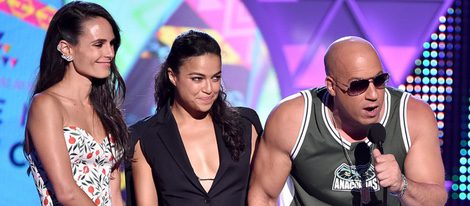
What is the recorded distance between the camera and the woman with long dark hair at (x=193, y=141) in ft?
11.5

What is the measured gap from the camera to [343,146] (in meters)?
3.39

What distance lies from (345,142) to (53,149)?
1.20m

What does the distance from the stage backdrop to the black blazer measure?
1.46 m

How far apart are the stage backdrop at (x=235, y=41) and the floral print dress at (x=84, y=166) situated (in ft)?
5.92

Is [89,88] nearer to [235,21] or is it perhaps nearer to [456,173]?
[235,21]

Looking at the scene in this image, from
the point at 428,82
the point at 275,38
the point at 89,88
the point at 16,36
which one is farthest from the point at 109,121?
the point at 428,82

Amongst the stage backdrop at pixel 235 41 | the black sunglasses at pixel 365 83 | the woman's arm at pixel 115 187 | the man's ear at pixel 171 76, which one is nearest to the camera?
the black sunglasses at pixel 365 83

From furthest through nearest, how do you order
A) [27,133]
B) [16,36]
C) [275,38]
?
[275,38] → [16,36] → [27,133]

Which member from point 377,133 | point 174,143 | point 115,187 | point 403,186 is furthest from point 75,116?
point 403,186

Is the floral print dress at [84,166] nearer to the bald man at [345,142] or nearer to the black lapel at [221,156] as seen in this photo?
the black lapel at [221,156]

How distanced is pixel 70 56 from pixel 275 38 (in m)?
2.34

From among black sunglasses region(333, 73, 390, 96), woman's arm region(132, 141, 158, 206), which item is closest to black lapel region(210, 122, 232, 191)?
woman's arm region(132, 141, 158, 206)

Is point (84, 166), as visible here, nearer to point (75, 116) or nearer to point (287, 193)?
point (75, 116)

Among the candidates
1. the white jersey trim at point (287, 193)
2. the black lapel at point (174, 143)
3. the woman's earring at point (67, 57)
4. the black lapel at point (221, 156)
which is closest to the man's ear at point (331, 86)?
the white jersey trim at point (287, 193)
